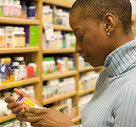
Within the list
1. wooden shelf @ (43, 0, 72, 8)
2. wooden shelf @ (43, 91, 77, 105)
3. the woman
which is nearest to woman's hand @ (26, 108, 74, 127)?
the woman

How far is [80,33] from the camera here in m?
0.97

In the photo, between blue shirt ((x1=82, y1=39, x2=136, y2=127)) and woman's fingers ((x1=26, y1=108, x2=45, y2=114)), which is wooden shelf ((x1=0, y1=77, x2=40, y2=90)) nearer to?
woman's fingers ((x1=26, y1=108, x2=45, y2=114))

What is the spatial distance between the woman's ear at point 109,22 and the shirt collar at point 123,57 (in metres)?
0.09

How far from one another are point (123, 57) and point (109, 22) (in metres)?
0.17

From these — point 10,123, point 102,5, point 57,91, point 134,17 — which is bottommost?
point 10,123

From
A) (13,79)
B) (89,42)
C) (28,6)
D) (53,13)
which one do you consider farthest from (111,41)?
(53,13)

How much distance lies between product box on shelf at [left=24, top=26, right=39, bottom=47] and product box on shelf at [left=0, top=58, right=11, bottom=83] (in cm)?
33

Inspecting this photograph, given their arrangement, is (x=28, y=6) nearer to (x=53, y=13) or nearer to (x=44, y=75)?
(x=53, y=13)

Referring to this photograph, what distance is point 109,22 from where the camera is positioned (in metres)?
0.88

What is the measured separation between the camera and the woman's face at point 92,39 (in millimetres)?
909

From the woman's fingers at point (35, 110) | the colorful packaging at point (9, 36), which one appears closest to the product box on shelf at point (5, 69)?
the colorful packaging at point (9, 36)

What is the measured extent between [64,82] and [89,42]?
1.80 meters

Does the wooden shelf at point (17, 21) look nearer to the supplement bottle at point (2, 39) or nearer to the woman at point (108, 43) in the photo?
the supplement bottle at point (2, 39)

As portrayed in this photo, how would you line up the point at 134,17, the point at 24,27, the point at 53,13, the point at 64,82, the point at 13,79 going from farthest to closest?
the point at 134,17 → the point at 64,82 → the point at 53,13 → the point at 24,27 → the point at 13,79
